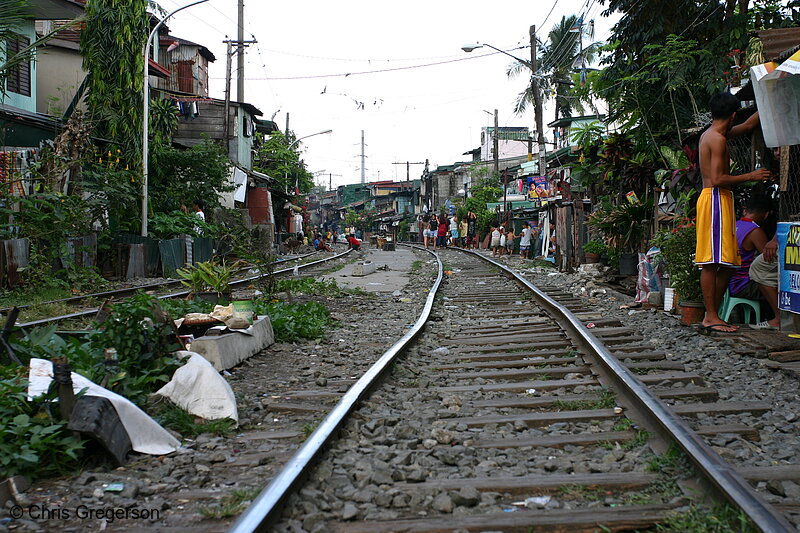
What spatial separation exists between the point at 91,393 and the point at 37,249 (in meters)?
10.1

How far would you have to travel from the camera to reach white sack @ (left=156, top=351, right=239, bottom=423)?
13.9 ft

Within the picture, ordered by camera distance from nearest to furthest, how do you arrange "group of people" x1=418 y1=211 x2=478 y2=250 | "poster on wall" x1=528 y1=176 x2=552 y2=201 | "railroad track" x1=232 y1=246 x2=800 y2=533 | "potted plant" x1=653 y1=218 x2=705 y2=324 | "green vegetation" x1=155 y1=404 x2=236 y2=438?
1. "railroad track" x1=232 y1=246 x2=800 y2=533
2. "green vegetation" x1=155 y1=404 x2=236 y2=438
3. "potted plant" x1=653 y1=218 x2=705 y2=324
4. "poster on wall" x1=528 y1=176 x2=552 y2=201
5. "group of people" x1=418 y1=211 x2=478 y2=250

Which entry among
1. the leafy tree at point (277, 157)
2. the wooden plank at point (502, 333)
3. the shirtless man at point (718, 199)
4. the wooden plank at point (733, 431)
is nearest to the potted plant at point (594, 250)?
the wooden plank at point (502, 333)

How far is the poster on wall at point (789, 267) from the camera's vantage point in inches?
227

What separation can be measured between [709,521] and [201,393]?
3.02m

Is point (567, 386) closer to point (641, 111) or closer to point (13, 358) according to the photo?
point (13, 358)

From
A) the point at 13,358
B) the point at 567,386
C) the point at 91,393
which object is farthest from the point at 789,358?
the point at 13,358

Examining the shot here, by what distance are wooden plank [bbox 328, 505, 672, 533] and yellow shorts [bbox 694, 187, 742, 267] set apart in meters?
4.21

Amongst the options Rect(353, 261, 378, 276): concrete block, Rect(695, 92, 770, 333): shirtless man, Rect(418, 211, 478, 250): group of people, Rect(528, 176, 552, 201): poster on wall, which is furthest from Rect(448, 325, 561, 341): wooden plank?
Rect(418, 211, 478, 250): group of people

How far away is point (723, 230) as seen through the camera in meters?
6.27

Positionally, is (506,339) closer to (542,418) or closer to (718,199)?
(718,199)

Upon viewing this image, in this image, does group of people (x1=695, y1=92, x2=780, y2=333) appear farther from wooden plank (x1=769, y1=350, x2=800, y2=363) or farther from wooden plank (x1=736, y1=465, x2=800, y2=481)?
wooden plank (x1=736, y1=465, x2=800, y2=481)

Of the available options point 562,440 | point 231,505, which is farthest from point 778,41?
point 231,505

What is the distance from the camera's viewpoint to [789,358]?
529 centimetres
